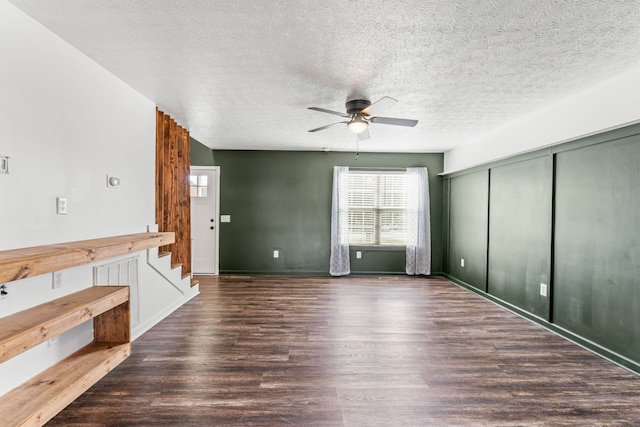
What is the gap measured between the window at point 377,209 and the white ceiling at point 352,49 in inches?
103

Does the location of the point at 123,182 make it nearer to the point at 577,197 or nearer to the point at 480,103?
the point at 480,103

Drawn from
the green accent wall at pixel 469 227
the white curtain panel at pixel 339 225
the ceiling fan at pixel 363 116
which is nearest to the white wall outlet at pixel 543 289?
the green accent wall at pixel 469 227

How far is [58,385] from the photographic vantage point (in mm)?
1905

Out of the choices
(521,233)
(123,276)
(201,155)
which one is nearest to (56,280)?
(123,276)

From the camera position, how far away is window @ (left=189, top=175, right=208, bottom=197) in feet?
19.4

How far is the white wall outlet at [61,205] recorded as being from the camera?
2182 mm

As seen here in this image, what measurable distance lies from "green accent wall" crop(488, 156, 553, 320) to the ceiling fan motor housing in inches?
84.8

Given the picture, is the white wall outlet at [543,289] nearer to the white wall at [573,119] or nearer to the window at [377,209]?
the white wall at [573,119]

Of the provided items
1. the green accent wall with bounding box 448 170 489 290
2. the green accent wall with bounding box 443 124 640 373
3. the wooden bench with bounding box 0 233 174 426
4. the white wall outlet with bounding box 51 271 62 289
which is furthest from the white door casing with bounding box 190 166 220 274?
the green accent wall with bounding box 443 124 640 373

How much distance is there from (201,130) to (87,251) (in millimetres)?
2969

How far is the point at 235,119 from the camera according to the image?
12.9 feet

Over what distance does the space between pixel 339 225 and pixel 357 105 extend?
3.14 metres

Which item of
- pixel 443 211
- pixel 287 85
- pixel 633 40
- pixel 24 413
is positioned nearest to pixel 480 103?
pixel 633 40

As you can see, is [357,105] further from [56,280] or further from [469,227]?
[469,227]
